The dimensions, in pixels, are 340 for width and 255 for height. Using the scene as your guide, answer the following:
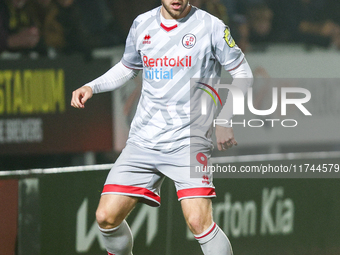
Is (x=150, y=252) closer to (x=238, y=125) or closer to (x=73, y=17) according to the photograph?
(x=238, y=125)

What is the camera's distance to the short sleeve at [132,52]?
11.1 ft

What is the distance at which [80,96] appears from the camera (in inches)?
127

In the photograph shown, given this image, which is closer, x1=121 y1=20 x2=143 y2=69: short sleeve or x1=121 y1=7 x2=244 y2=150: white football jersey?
x1=121 y1=7 x2=244 y2=150: white football jersey

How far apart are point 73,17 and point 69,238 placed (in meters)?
1.87

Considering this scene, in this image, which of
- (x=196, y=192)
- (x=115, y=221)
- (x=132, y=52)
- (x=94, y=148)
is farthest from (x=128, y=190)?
(x=94, y=148)

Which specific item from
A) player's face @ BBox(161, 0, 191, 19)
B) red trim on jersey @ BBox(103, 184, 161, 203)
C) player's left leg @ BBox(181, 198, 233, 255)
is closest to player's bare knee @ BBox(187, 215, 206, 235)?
player's left leg @ BBox(181, 198, 233, 255)

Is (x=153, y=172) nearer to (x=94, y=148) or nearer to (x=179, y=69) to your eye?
(x=179, y=69)

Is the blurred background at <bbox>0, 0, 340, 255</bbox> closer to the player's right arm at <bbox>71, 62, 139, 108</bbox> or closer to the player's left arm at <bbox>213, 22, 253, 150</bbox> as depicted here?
the player's right arm at <bbox>71, 62, 139, 108</bbox>

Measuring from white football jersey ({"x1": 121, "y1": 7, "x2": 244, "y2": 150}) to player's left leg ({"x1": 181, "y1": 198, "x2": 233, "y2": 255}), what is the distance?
0.32 metres

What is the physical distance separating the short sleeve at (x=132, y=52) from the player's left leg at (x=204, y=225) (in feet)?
2.75

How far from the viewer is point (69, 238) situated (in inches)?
153

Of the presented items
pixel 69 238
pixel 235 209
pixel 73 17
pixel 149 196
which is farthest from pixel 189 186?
pixel 73 17

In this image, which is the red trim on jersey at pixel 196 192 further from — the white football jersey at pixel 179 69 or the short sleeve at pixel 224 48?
the short sleeve at pixel 224 48

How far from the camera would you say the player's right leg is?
10.5ft
